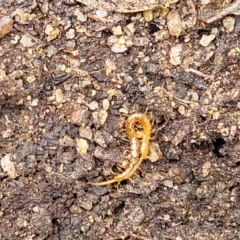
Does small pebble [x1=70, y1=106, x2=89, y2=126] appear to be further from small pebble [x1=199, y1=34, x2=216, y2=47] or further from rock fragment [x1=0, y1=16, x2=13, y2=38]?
small pebble [x1=199, y1=34, x2=216, y2=47]

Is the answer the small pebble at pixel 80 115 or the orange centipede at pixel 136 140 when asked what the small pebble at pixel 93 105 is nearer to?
the small pebble at pixel 80 115

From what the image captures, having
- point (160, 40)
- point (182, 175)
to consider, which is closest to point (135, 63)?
point (160, 40)

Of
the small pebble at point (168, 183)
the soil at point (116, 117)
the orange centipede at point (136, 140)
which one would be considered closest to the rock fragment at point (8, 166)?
the soil at point (116, 117)

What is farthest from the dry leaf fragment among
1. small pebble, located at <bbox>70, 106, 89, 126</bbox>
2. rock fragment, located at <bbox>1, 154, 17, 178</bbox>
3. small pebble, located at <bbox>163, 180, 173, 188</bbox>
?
rock fragment, located at <bbox>1, 154, 17, 178</bbox>

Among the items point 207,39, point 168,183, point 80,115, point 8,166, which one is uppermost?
point 207,39

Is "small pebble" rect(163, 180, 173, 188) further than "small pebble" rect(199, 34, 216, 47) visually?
Yes

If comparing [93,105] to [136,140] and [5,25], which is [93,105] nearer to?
[136,140]

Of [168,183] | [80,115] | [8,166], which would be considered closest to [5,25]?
[80,115]
